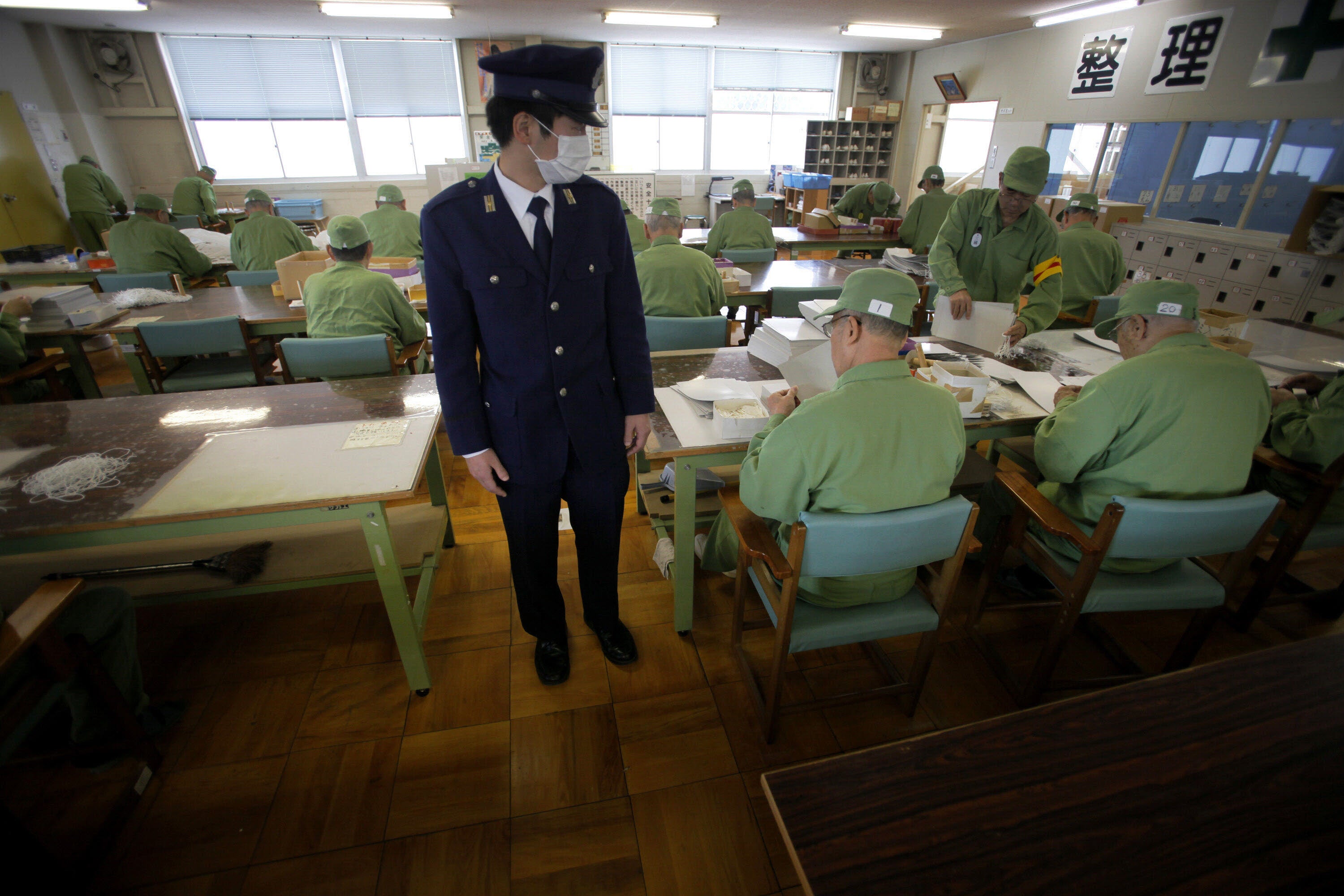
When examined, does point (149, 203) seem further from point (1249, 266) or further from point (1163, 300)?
point (1249, 266)

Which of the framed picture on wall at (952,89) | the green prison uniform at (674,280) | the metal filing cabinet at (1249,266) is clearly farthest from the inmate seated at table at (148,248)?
the framed picture on wall at (952,89)

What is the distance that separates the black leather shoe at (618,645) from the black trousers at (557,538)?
0.12ft

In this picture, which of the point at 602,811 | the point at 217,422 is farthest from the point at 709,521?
the point at 217,422

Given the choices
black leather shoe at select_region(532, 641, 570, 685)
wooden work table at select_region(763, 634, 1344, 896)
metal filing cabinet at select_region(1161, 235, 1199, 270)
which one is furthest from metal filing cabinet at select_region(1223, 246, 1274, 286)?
black leather shoe at select_region(532, 641, 570, 685)

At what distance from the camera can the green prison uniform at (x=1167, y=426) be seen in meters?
1.51

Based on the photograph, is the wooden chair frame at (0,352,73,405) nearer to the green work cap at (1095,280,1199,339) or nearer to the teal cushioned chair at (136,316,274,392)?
the teal cushioned chair at (136,316,274,392)

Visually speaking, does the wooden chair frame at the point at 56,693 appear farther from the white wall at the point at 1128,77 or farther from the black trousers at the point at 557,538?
the white wall at the point at 1128,77

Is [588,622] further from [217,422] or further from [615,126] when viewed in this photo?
[615,126]

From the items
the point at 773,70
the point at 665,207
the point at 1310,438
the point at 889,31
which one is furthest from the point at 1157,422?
Answer: the point at 773,70

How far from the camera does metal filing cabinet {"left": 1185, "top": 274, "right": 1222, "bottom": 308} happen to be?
16.6ft

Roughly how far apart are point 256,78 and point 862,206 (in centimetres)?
819

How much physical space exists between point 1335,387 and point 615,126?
353 inches

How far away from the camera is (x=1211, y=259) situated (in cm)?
504

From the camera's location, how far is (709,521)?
220 cm
